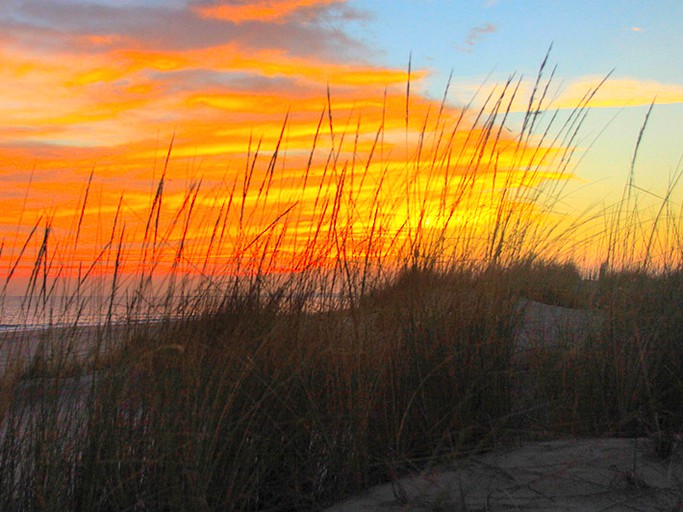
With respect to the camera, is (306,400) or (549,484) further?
(306,400)

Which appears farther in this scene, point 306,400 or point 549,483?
point 306,400

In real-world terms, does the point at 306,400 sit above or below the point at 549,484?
above

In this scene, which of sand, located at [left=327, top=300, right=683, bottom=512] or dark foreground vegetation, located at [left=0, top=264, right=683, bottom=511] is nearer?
sand, located at [left=327, top=300, right=683, bottom=512]

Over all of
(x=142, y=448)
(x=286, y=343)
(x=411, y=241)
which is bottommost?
(x=142, y=448)

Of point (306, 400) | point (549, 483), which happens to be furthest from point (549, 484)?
point (306, 400)

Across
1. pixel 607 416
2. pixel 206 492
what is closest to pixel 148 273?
pixel 206 492

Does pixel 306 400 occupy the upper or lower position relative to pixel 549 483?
upper

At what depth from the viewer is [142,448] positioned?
2.13 m

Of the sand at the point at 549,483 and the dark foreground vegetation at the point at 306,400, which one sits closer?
the sand at the point at 549,483

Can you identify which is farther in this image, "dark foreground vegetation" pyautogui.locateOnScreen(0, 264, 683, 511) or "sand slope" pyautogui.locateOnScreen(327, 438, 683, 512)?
"dark foreground vegetation" pyautogui.locateOnScreen(0, 264, 683, 511)

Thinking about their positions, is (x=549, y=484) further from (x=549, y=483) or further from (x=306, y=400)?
(x=306, y=400)

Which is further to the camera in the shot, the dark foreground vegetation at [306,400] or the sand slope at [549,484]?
the dark foreground vegetation at [306,400]

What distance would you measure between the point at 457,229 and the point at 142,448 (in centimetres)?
201

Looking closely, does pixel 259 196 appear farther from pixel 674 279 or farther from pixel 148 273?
pixel 674 279
